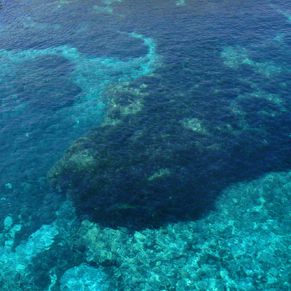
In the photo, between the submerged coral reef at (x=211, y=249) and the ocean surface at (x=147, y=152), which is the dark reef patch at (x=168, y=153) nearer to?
the ocean surface at (x=147, y=152)

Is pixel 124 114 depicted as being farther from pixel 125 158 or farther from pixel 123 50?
pixel 123 50

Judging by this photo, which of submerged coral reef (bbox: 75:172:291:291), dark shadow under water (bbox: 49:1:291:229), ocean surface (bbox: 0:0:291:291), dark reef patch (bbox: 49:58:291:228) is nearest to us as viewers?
submerged coral reef (bbox: 75:172:291:291)

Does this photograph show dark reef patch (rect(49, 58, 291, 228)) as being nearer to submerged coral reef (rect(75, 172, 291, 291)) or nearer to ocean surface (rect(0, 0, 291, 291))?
ocean surface (rect(0, 0, 291, 291))

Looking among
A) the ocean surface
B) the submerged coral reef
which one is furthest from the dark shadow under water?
the submerged coral reef

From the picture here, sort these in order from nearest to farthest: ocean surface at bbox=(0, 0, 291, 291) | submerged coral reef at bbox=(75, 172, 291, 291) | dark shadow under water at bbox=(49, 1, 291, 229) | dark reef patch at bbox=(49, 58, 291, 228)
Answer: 1. submerged coral reef at bbox=(75, 172, 291, 291)
2. ocean surface at bbox=(0, 0, 291, 291)
3. dark reef patch at bbox=(49, 58, 291, 228)
4. dark shadow under water at bbox=(49, 1, 291, 229)

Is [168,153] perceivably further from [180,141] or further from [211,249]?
[211,249]

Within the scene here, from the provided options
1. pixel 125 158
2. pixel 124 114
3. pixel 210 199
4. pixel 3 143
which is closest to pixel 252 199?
pixel 210 199

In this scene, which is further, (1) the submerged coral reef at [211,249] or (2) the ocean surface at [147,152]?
(2) the ocean surface at [147,152]

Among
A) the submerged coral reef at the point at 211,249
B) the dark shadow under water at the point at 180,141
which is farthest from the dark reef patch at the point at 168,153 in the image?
the submerged coral reef at the point at 211,249

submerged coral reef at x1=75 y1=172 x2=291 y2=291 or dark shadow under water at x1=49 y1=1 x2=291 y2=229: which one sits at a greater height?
dark shadow under water at x1=49 y1=1 x2=291 y2=229
